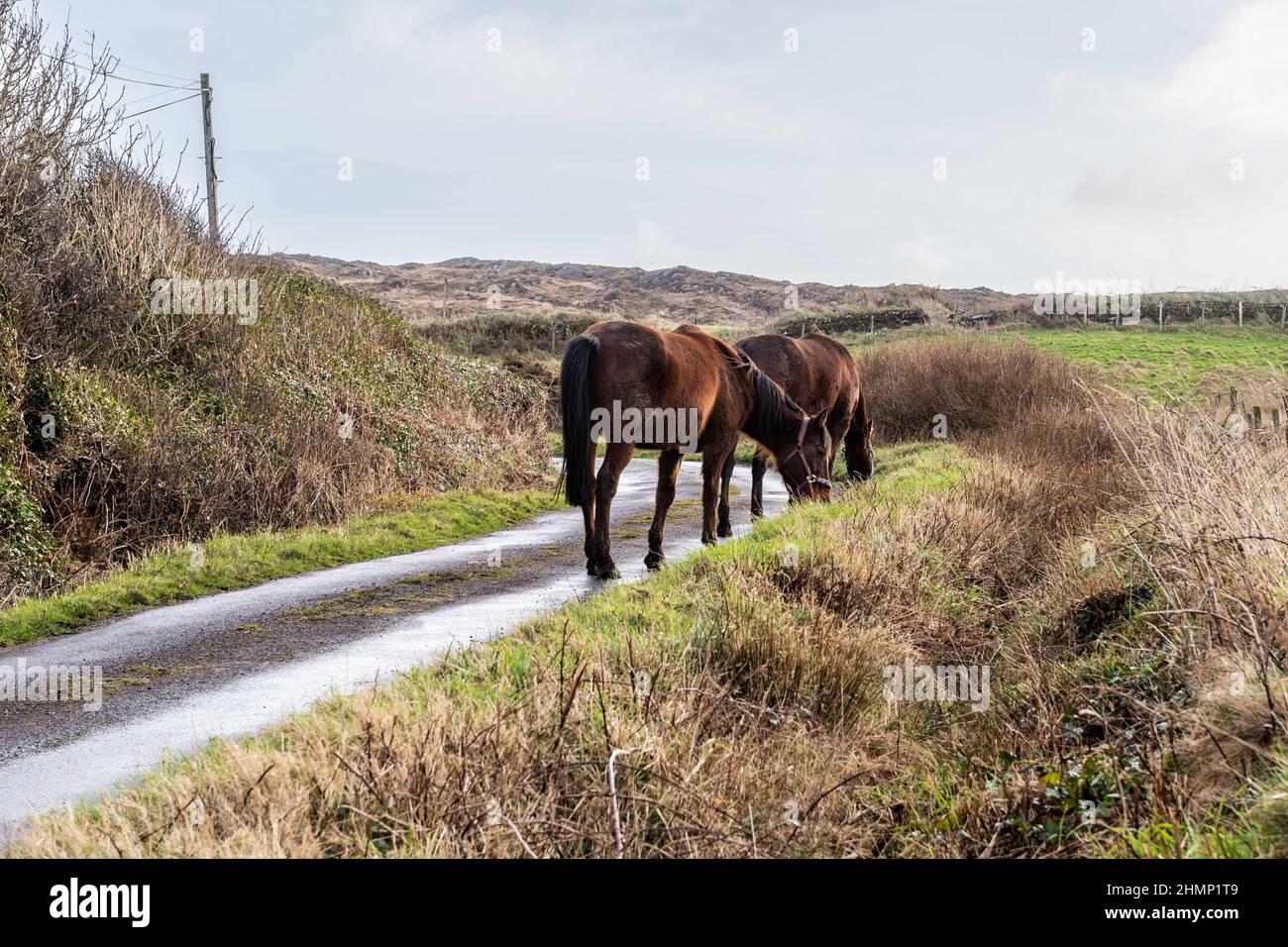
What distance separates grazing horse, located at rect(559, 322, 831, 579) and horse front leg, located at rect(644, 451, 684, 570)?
0.01 m

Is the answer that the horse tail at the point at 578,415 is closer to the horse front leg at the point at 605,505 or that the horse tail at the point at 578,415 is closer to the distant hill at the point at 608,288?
the horse front leg at the point at 605,505

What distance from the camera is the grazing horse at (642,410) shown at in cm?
951

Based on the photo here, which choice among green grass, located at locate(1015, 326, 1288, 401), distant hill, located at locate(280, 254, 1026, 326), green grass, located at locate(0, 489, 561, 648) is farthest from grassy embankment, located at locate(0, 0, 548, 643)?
distant hill, located at locate(280, 254, 1026, 326)

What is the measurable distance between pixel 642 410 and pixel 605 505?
1004 mm

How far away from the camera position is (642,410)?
→ 384 inches

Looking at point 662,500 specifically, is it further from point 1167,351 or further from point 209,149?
point 1167,351

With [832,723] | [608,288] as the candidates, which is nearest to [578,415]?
[832,723]

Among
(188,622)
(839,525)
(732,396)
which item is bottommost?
(188,622)

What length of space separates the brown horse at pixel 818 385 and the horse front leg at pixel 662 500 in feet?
10.8

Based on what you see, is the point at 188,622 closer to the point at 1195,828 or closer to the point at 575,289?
the point at 1195,828

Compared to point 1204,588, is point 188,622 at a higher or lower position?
lower

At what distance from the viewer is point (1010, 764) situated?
5.23 metres

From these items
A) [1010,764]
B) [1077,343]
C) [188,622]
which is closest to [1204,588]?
[1010,764]

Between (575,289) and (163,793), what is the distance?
414 feet
